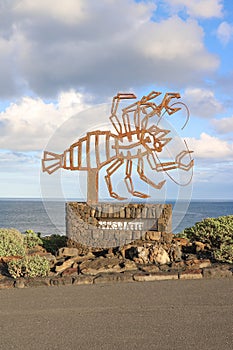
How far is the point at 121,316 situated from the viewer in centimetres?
614

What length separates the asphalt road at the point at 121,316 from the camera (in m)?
5.12

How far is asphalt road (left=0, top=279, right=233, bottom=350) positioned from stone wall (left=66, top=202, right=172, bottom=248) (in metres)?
3.16

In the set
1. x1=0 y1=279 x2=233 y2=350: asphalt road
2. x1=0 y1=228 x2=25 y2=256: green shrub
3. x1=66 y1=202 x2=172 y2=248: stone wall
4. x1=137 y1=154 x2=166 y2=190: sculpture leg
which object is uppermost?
x1=137 y1=154 x2=166 y2=190: sculpture leg

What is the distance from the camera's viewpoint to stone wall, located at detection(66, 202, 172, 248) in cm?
1134

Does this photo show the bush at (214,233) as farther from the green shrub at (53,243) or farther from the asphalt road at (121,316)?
the green shrub at (53,243)

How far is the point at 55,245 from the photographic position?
517 inches

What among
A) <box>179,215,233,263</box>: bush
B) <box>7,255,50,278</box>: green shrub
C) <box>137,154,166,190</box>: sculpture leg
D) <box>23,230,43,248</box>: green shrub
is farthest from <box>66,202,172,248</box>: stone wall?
<box>7,255,50,278</box>: green shrub

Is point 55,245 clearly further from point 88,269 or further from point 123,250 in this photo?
point 88,269

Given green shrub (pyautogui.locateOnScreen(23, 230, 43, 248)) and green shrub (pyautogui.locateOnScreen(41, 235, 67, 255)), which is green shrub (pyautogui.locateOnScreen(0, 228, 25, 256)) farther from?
green shrub (pyautogui.locateOnScreen(41, 235, 67, 255))

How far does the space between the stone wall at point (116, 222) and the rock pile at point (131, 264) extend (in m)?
0.19

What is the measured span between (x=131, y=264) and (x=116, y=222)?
221cm

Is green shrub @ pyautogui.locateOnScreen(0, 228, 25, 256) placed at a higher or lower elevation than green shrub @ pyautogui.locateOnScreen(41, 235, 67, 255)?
higher

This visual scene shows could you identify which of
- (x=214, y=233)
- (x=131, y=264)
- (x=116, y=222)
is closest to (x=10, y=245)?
(x=116, y=222)

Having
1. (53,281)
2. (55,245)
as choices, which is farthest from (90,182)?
(53,281)
